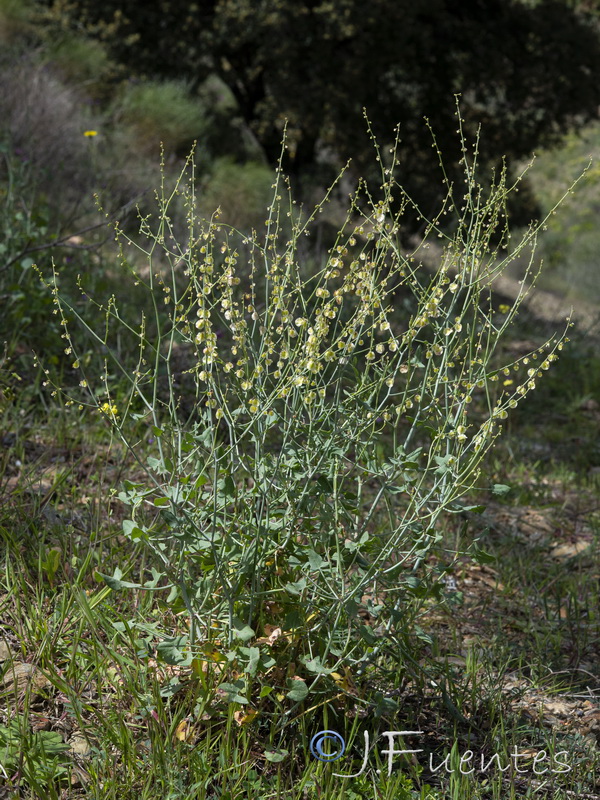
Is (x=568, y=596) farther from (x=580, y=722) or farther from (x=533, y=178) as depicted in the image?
(x=533, y=178)

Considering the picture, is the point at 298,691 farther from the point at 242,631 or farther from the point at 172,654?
the point at 172,654

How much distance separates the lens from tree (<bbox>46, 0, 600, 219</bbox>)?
24.0 feet

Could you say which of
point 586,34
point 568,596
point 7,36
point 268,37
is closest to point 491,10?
point 586,34

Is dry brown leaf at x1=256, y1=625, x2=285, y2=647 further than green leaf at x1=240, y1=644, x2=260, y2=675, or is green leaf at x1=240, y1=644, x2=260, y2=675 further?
dry brown leaf at x1=256, y1=625, x2=285, y2=647

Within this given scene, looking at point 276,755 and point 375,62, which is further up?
point 375,62

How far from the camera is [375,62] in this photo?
7504 mm

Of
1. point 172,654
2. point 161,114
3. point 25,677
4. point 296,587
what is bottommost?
point 161,114

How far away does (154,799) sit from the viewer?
1.70 metres

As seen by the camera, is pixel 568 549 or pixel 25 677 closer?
pixel 25 677

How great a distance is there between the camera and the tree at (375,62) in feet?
24.0

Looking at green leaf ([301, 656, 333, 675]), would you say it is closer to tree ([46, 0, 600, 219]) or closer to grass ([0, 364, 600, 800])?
grass ([0, 364, 600, 800])

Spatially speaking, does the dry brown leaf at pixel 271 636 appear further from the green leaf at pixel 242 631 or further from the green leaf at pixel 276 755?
the green leaf at pixel 276 755

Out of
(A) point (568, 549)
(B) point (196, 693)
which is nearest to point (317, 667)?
(B) point (196, 693)

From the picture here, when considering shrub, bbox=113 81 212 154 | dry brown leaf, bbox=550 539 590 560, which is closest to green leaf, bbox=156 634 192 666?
dry brown leaf, bbox=550 539 590 560
